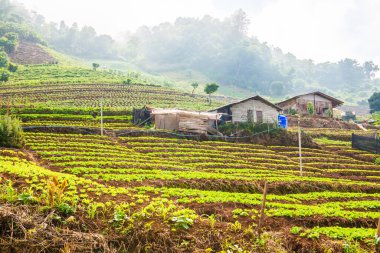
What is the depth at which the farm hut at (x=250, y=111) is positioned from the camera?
158ft

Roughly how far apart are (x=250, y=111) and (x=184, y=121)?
41.6ft

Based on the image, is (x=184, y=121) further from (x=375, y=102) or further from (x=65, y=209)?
(x=375, y=102)

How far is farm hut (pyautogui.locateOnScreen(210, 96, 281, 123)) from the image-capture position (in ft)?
158

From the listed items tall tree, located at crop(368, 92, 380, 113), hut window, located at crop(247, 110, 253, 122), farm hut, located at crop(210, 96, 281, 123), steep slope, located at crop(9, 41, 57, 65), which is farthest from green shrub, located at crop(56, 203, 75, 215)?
steep slope, located at crop(9, 41, 57, 65)

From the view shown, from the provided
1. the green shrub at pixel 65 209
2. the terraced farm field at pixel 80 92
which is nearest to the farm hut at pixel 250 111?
the terraced farm field at pixel 80 92

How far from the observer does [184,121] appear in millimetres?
40688

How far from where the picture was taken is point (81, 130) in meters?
36.3

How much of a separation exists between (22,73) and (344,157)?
8433cm

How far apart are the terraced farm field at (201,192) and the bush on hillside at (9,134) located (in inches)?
56.8

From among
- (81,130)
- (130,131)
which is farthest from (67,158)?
(130,131)

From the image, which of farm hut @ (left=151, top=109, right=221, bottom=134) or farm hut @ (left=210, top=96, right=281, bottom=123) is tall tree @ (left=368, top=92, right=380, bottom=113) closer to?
farm hut @ (left=210, top=96, right=281, bottom=123)

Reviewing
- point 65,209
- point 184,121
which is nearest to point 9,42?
point 184,121

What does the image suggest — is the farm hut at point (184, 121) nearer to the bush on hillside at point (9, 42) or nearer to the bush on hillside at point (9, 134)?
the bush on hillside at point (9, 134)

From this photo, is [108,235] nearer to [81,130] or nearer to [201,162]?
[201,162]
